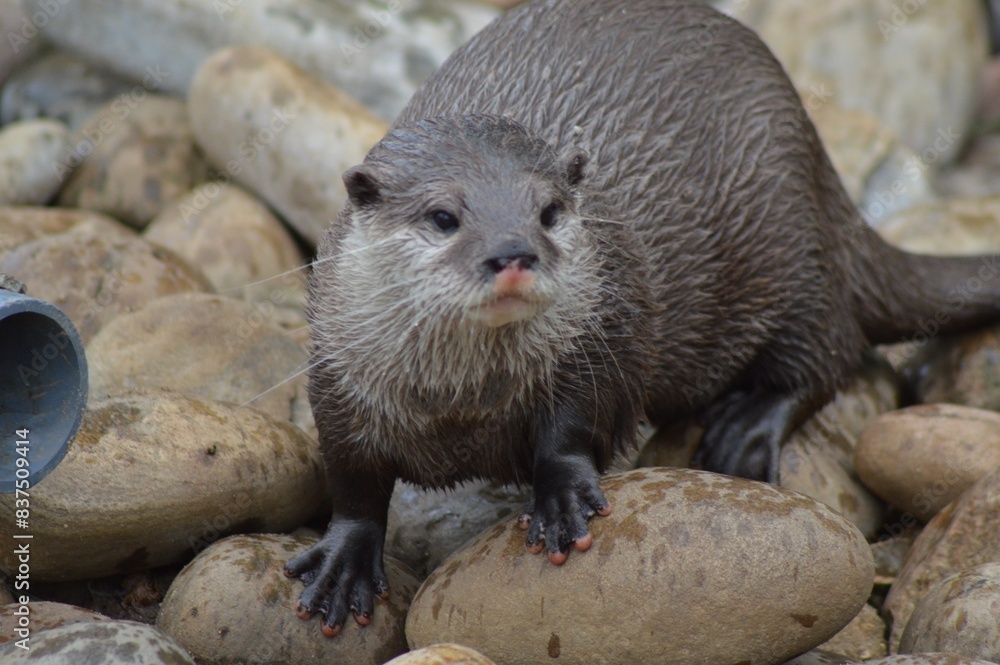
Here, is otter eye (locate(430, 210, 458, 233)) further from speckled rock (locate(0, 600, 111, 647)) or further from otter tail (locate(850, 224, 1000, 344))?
otter tail (locate(850, 224, 1000, 344))

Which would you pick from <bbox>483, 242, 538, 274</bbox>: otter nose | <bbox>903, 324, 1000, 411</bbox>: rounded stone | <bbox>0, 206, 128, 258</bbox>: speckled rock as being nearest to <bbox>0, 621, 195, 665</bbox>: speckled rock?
<bbox>483, 242, 538, 274</bbox>: otter nose

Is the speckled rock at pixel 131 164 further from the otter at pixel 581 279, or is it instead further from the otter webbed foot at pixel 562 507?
the otter webbed foot at pixel 562 507

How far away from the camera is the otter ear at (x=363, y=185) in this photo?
7.64 ft

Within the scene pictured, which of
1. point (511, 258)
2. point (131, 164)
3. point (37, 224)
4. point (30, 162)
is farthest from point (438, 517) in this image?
point (30, 162)

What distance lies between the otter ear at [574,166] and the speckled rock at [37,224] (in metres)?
1.88

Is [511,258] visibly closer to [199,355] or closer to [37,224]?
[199,355]

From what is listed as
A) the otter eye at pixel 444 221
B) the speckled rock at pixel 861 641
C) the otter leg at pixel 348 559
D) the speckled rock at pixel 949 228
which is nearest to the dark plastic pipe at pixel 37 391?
the otter leg at pixel 348 559

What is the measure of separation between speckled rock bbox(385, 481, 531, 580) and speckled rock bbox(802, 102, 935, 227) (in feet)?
8.76

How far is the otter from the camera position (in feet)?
7.48

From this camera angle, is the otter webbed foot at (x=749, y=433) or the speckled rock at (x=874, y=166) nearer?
the otter webbed foot at (x=749, y=433)

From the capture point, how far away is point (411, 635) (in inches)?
96.1

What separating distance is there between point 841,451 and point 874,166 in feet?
7.22

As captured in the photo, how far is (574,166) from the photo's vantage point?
7.91 feet

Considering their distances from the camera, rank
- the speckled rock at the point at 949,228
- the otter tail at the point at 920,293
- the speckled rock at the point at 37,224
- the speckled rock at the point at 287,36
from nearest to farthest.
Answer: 1. the otter tail at the point at 920,293
2. the speckled rock at the point at 37,224
3. the speckled rock at the point at 949,228
4. the speckled rock at the point at 287,36
